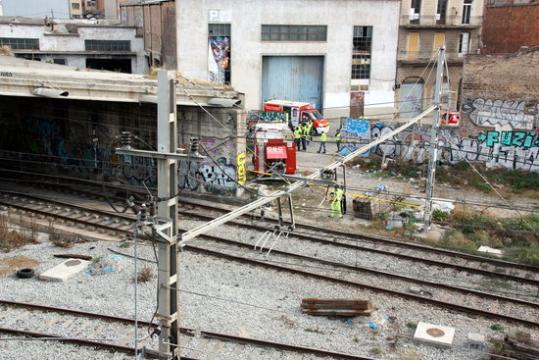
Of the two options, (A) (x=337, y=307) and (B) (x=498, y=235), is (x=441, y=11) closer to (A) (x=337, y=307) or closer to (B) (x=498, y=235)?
(B) (x=498, y=235)

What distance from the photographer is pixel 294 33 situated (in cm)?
4031

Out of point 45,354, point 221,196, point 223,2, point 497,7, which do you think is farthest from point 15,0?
point 45,354

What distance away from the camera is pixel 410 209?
22.5 metres

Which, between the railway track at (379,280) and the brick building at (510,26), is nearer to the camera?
the railway track at (379,280)

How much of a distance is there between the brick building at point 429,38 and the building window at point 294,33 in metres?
5.77

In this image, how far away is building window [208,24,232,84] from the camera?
38.9m

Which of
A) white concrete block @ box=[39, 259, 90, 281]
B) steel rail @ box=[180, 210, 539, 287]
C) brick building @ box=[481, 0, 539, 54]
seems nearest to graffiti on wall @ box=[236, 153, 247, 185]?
steel rail @ box=[180, 210, 539, 287]

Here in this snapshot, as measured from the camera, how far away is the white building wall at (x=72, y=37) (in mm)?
46438

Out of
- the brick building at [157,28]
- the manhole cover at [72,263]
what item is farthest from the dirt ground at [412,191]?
the brick building at [157,28]

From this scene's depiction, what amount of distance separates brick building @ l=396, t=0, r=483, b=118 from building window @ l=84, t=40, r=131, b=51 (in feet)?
70.5

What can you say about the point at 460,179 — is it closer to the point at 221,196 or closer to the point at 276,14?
the point at 221,196

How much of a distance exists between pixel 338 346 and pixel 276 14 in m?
30.0

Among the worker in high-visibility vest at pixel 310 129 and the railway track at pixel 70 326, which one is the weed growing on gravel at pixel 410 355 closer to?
the railway track at pixel 70 326

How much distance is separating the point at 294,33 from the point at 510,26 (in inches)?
602
